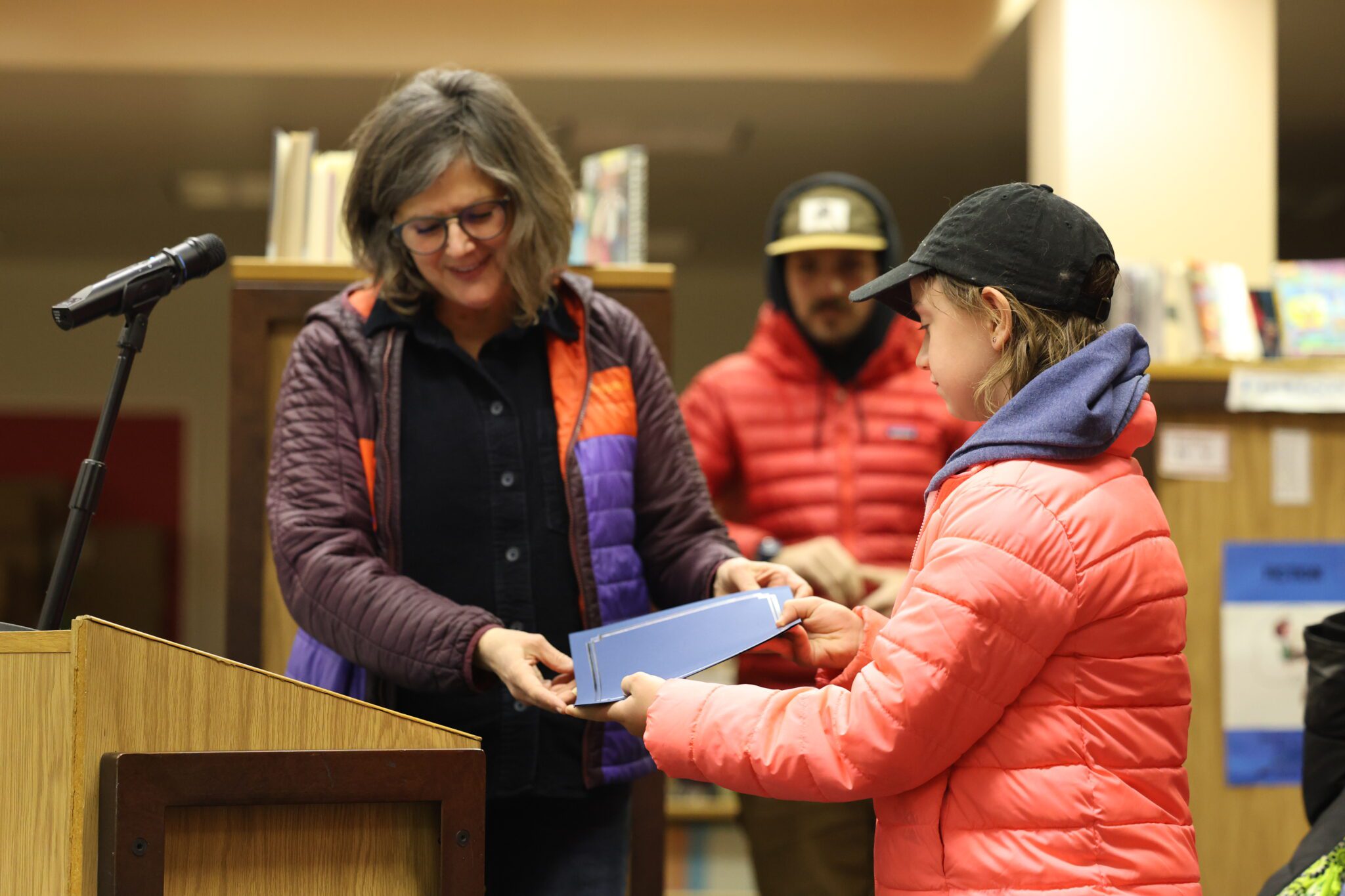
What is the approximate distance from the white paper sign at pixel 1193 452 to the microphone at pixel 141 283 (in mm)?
2206

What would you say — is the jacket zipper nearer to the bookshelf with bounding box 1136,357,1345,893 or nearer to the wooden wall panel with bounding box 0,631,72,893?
the wooden wall panel with bounding box 0,631,72,893

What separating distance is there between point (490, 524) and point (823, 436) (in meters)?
1.11

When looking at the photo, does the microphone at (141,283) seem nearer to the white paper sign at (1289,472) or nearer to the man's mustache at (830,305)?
the man's mustache at (830,305)

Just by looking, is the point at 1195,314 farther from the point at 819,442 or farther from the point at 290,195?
the point at 290,195

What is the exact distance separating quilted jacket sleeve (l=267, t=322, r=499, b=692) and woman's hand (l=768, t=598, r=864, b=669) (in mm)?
348

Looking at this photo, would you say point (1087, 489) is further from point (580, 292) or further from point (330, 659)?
point (330, 659)

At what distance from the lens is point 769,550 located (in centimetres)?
249

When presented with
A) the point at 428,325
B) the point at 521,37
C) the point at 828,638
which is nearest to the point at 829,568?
the point at 828,638

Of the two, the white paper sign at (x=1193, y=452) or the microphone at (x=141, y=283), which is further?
the white paper sign at (x=1193, y=452)

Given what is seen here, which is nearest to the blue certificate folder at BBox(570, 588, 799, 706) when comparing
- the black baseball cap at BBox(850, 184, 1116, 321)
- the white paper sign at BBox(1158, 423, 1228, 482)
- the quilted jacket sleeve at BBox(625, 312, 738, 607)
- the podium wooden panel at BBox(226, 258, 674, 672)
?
the quilted jacket sleeve at BBox(625, 312, 738, 607)

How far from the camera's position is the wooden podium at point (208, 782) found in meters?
1.17

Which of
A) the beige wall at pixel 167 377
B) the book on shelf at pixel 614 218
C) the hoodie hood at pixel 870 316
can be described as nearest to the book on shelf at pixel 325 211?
the book on shelf at pixel 614 218

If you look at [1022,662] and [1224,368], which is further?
[1224,368]

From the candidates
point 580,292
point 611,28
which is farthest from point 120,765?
point 611,28
